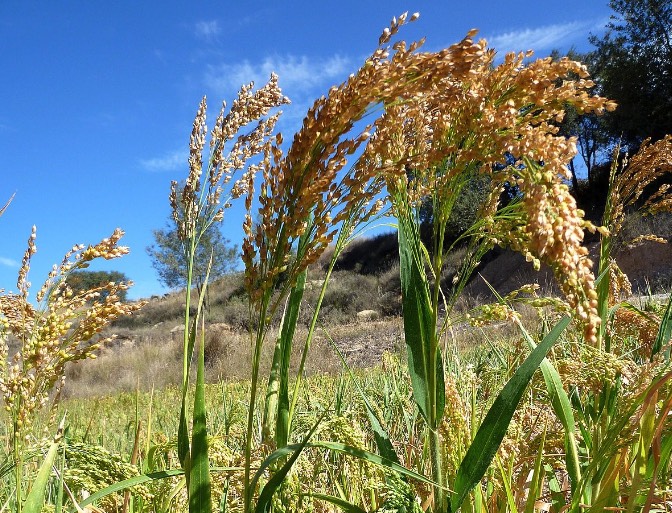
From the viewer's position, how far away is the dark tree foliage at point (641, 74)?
22656 millimetres

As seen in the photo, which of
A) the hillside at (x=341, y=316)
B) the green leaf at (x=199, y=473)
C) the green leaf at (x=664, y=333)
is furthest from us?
the hillside at (x=341, y=316)

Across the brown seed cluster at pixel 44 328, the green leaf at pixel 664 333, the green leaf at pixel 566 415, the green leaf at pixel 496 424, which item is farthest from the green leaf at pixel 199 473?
the green leaf at pixel 664 333

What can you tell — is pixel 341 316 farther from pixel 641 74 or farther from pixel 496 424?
pixel 496 424

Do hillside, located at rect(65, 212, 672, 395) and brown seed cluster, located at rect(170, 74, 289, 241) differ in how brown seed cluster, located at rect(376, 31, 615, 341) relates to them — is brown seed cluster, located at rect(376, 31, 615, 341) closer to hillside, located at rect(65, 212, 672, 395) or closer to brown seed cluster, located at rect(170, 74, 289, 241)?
brown seed cluster, located at rect(170, 74, 289, 241)

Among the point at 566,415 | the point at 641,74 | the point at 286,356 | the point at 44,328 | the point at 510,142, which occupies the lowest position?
the point at 566,415

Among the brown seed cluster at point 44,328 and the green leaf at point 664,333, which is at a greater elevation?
the brown seed cluster at point 44,328

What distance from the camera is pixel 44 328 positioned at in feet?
3.81

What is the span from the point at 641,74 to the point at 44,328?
1098 inches

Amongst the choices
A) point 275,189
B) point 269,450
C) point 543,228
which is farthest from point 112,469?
point 543,228

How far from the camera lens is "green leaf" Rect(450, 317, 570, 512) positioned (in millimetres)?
1083

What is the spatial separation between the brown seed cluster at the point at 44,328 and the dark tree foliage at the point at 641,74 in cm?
2542

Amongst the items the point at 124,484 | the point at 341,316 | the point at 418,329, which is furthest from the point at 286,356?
the point at 341,316

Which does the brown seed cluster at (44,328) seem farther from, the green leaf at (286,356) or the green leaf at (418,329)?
the green leaf at (418,329)

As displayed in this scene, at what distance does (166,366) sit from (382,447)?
14053mm
